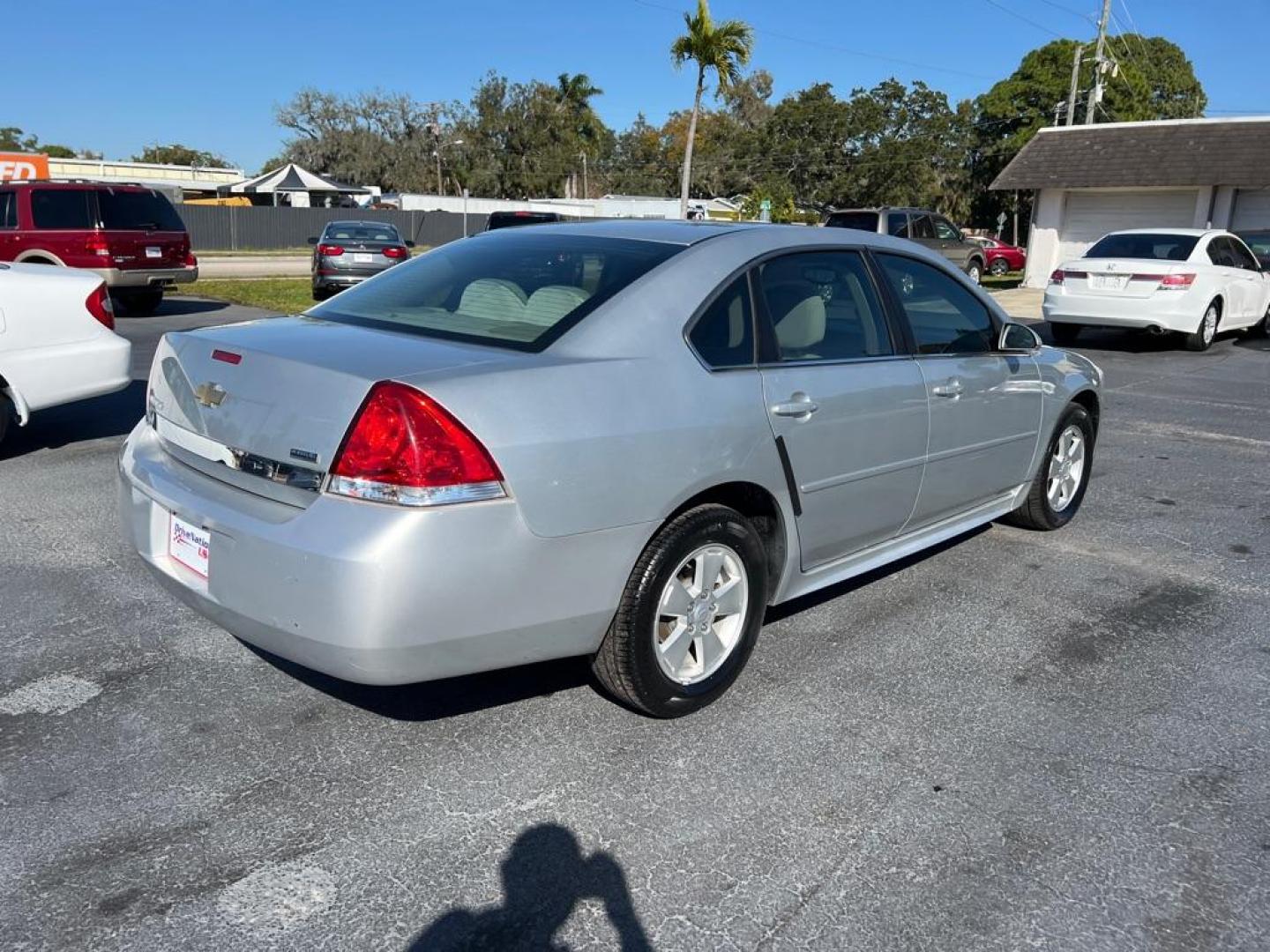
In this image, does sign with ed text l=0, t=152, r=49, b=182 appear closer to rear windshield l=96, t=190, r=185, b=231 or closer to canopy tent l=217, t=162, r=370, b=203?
canopy tent l=217, t=162, r=370, b=203

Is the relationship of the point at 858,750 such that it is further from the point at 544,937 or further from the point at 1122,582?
the point at 1122,582

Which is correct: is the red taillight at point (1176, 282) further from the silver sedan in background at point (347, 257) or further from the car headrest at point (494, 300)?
the car headrest at point (494, 300)

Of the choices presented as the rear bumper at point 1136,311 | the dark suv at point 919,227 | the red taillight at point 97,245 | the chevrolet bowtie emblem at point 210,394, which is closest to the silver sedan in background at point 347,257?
the red taillight at point 97,245

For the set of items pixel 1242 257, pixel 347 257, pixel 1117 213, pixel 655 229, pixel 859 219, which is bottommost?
pixel 347 257

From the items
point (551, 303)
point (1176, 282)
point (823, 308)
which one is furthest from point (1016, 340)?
point (1176, 282)

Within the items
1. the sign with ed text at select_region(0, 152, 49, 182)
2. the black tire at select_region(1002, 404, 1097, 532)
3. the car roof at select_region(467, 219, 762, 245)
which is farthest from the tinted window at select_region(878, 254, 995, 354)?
the sign with ed text at select_region(0, 152, 49, 182)

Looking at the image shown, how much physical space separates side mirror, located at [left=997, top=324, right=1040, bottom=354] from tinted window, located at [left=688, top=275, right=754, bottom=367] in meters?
1.73

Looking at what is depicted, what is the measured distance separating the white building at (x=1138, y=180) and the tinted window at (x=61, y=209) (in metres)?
20.2

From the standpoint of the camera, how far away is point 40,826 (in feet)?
9.11

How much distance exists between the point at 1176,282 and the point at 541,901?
508 inches

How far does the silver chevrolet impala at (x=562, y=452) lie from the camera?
2760 mm

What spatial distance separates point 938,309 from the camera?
15.1 feet

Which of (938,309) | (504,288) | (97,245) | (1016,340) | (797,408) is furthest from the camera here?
(97,245)

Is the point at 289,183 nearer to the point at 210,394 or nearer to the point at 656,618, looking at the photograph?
the point at 210,394
